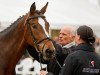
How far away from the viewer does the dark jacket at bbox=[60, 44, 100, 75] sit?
5516mm

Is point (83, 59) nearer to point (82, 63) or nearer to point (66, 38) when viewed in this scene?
point (82, 63)

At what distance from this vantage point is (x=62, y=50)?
268 inches

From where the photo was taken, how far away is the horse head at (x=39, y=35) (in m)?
6.75

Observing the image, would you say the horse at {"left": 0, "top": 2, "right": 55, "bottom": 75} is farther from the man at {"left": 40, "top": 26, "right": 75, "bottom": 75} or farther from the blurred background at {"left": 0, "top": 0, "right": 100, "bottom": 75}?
the blurred background at {"left": 0, "top": 0, "right": 100, "bottom": 75}

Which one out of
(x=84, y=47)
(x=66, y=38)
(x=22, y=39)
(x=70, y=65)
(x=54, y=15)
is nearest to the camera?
(x=70, y=65)

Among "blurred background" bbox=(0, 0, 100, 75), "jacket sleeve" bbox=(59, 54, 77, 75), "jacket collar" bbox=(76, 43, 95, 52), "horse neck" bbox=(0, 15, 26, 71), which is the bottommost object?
"jacket sleeve" bbox=(59, 54, 77, 75)

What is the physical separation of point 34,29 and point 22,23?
254 mm

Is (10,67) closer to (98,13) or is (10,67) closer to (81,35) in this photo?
(81,35)

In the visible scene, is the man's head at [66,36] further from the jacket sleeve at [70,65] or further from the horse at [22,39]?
the jacket sleeve at [70,65]

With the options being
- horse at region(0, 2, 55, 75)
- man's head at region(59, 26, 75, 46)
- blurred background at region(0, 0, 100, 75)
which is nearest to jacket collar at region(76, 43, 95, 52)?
horse at region(0, 2, 55, 75)

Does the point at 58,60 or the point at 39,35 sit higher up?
the point at 39,35

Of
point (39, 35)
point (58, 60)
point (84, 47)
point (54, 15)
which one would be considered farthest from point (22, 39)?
point (54, 15)

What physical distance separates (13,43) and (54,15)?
7.03m

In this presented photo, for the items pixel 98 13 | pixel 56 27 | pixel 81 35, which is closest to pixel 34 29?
pixel 81 35
